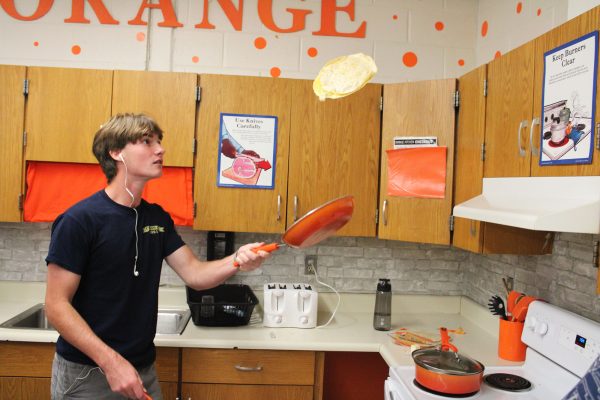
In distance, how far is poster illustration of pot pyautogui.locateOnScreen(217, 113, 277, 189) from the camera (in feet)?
8.16

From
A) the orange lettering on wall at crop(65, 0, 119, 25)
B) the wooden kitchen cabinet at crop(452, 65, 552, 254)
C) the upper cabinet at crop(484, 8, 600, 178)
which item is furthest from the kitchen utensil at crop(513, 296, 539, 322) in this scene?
the orange lettering on wall at crop(65, 0, 119, 25)

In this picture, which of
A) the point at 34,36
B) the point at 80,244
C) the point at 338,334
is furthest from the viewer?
the point at 34,36

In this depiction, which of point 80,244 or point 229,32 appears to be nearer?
point 80,244

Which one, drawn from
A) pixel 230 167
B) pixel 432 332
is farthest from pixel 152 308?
pixel 432 332

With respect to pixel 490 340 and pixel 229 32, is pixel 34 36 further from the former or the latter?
pixel 490 340

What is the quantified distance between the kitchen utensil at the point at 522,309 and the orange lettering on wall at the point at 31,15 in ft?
9.23

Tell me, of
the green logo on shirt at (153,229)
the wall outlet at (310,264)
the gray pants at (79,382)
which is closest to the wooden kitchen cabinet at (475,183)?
the wall outlet at (310,264)

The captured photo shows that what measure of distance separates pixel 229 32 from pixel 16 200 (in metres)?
1.42

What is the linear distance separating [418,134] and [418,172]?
0.61ft

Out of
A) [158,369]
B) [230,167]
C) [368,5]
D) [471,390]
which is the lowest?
[158,369]

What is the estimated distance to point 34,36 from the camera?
109 inches

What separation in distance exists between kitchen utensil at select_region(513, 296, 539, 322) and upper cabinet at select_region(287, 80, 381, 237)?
2.74 ft

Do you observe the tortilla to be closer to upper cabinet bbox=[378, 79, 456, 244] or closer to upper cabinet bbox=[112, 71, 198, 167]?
upper cabinet bbox=[378, 79, 456, 244]

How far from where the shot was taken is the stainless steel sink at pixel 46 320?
7.84 ft
